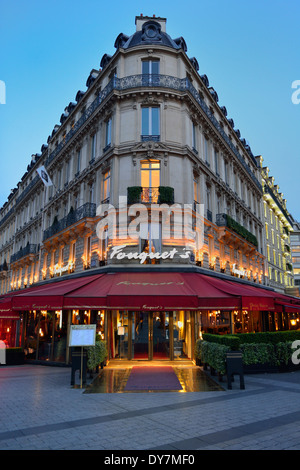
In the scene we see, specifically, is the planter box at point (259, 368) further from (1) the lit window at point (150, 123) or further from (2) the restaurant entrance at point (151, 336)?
(1) the lit window at point (150, 123)

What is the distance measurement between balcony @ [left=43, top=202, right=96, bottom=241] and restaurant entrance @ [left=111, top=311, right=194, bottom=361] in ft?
18.9

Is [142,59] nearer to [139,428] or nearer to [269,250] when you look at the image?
[139,428]

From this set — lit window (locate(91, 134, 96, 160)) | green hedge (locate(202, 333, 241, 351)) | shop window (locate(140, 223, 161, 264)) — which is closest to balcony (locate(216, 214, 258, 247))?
shop window (locate(140, 223, 161, 264))

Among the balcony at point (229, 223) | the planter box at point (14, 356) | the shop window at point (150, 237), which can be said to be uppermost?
the balcony at point (229, 223)

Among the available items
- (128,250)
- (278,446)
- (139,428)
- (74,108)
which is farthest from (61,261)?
(278,446)

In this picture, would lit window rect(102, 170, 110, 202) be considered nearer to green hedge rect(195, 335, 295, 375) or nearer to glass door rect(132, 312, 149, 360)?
glass door rect(132, 312, 149, 360)

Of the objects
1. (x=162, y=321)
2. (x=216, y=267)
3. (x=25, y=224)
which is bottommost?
(x=162, y=321)

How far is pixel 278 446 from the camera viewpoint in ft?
16.7

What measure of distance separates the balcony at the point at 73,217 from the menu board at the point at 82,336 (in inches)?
329

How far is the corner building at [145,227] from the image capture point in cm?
1324

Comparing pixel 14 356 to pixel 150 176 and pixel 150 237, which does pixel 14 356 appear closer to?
pixel 150 237

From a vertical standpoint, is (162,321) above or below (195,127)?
below

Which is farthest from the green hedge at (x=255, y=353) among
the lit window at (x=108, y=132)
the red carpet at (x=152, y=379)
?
the lit window at (x=108, y=132)

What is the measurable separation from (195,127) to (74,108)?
32.2 ft
